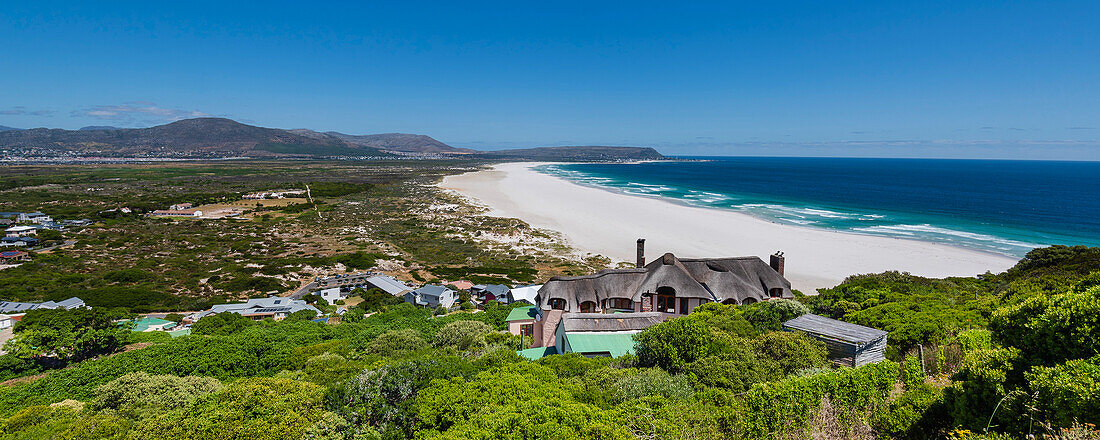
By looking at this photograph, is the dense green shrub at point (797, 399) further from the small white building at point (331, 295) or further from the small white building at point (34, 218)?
the small white building at point (34, 218)

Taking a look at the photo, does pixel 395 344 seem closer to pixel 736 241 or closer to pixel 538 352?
pixel 538 352

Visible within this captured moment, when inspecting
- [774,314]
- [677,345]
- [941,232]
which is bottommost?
[941,232]

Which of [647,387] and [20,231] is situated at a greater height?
[647,387]

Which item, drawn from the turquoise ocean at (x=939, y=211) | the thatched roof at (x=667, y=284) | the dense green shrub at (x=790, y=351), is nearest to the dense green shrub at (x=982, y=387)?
the dense green shrub at (x=790, y=351)

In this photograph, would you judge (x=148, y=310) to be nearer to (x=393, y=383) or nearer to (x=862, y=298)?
(x=393, y=383)

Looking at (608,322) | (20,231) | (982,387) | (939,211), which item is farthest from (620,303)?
(939,211)

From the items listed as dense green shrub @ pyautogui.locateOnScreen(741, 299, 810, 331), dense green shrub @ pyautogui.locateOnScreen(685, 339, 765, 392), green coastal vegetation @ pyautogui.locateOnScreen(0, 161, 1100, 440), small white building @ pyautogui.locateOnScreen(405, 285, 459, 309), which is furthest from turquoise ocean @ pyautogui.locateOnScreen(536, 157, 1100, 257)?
dense green shrub @ pyautogui.locateOnScreen(685, 339, 765, 392)
